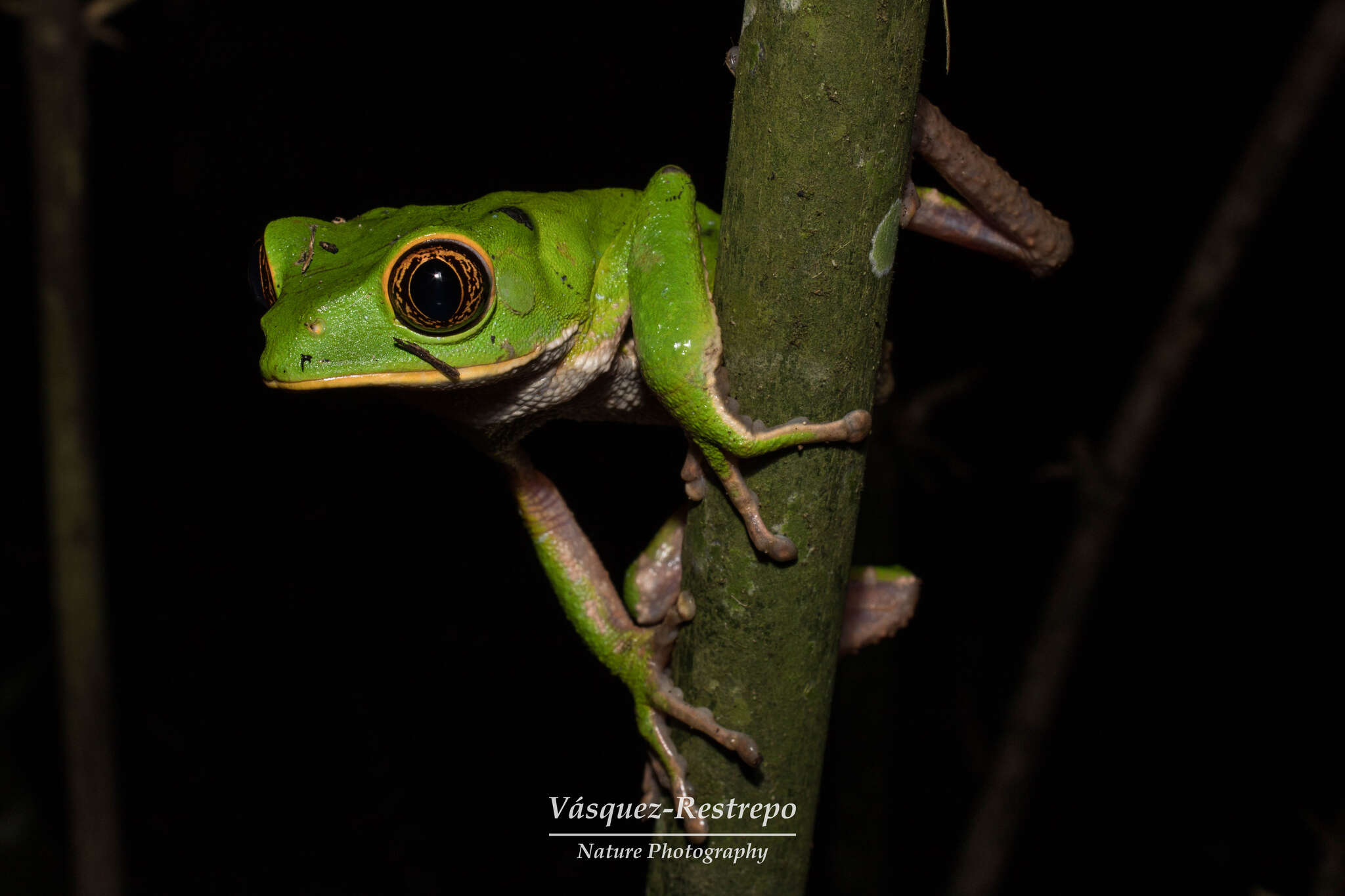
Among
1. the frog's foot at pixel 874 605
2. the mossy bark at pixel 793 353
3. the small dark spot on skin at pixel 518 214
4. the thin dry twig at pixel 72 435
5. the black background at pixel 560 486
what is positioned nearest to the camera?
the mossy bark at pixel 793 353

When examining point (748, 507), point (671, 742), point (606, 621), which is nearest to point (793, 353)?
point (748, 507)

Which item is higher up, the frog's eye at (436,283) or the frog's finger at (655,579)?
the frog's eye at (436,283)

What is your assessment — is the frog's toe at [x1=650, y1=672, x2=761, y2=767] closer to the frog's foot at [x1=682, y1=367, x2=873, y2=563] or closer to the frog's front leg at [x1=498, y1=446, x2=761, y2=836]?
the frog's front leg at [x1=498, y1=446, x2=761, y2=836]

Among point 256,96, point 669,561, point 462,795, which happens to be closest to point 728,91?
point 256,96

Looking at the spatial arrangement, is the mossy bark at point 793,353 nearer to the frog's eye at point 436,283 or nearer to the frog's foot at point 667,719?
the frog's foot at point 667,719

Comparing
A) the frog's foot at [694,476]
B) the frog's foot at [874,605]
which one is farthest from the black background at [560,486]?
the frog's foot at [694,476]

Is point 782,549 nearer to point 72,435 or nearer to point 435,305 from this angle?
point 435,305

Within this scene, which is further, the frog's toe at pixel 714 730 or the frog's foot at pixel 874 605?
the frog's foot at pixel 874 605
